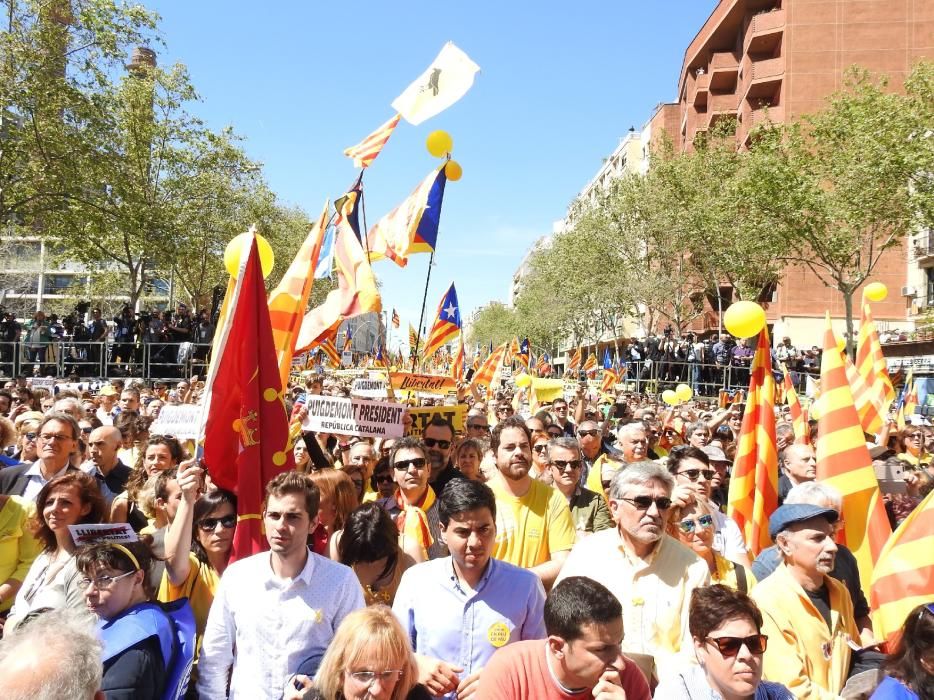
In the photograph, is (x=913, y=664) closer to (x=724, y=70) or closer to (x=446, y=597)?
(x=446, y=597)

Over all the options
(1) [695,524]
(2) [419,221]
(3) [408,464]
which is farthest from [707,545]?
(2) [419,221]

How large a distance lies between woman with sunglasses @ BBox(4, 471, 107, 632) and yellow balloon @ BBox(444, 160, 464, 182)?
21.0 ft

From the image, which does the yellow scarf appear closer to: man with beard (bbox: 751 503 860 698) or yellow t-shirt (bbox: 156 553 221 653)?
yellow t-shirt (bbox: 156 553 221 653)

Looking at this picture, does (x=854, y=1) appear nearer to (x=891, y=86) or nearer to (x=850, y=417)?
(x=891, y=86)

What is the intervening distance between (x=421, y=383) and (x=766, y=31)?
38828mm

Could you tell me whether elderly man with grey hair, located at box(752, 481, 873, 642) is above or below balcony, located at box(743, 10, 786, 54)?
below

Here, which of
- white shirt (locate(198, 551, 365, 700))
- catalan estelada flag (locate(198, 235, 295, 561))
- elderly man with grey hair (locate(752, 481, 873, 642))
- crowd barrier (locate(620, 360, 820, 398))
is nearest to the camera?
white shirt (locate(198, 551, 365, 700))

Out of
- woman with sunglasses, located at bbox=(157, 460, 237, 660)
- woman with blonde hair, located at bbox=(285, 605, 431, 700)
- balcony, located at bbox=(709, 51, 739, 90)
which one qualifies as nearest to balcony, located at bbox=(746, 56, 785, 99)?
balcony, located at bbox=(709, 51, 739, 90)

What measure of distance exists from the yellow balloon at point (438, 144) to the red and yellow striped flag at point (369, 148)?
1.56ft

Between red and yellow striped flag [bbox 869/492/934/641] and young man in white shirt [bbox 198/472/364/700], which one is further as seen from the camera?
red and yellow striped flag [bbox 869/492/934/641]

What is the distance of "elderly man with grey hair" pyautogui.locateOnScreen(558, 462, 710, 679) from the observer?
124 inches

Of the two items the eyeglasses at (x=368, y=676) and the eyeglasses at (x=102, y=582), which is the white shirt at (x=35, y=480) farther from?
the eyeglasses at (x=368, y=676)

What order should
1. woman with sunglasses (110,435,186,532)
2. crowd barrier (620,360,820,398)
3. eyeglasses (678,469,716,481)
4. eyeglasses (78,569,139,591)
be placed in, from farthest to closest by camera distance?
crowd barrier (620,360,820,398) < eyeglasses (678,469,716,481) < woman with sunglasses (110,435,186,532) < eyeglasses (78,569,139,591)

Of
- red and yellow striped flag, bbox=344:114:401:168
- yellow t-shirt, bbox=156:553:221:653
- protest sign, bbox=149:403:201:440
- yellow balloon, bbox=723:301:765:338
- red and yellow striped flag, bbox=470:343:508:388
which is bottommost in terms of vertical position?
yellow t-shirt, bbox=156:553:221:653
